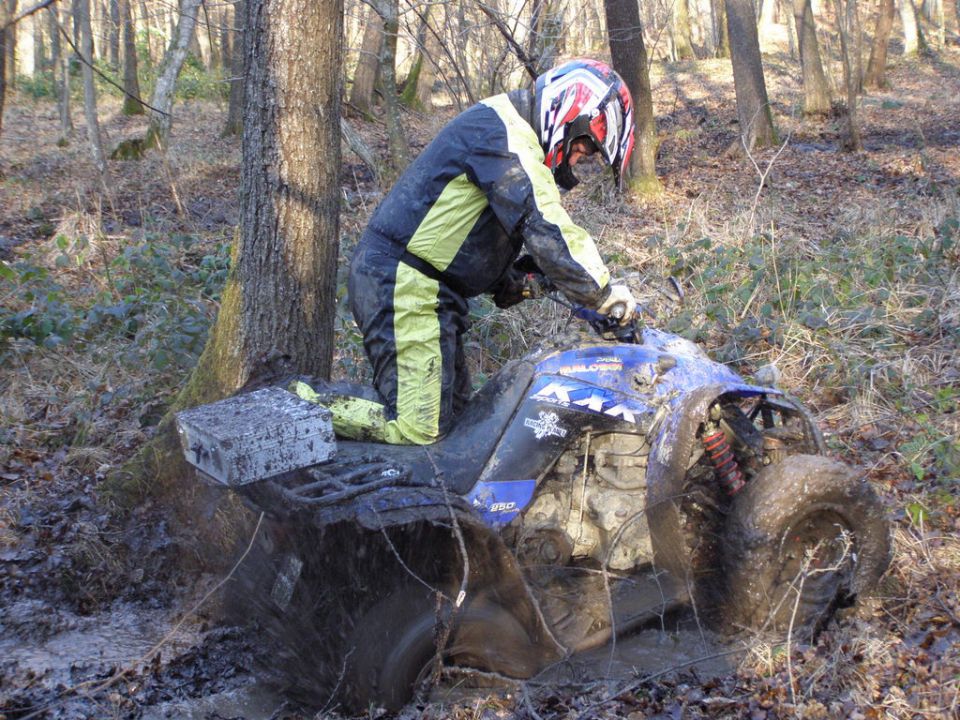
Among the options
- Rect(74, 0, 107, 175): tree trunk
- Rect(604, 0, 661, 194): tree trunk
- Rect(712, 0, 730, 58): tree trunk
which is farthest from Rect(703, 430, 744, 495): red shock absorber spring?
Rect(712, 0, 730, 58): tree trunk

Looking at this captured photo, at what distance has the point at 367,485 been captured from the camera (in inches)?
137

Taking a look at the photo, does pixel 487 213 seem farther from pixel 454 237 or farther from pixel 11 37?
pixel 11 37

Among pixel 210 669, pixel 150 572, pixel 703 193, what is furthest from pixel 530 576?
pixel 703 193

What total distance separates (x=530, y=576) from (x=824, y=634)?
127 cm

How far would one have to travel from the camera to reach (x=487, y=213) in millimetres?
4109

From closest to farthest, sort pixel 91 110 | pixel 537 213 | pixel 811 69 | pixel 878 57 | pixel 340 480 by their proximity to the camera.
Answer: pixel 340 480
pixel 537 213
pixel 91 110
pixel 811 69
pixel 878 57

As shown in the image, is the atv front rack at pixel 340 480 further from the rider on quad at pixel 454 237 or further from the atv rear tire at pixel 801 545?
the atv rear tire at pixel 801 545

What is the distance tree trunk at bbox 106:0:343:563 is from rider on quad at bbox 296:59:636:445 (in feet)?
2.65

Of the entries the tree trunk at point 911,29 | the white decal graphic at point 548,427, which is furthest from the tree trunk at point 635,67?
the tree trunk at point 911,29

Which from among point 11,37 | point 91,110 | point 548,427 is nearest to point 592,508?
point 548,427

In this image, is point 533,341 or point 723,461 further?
point 533,341

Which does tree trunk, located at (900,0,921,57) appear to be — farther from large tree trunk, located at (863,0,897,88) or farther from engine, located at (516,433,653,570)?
engine, located at (516,433,653,570)

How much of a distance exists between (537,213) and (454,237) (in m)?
0.46

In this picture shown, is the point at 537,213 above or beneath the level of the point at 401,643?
above
